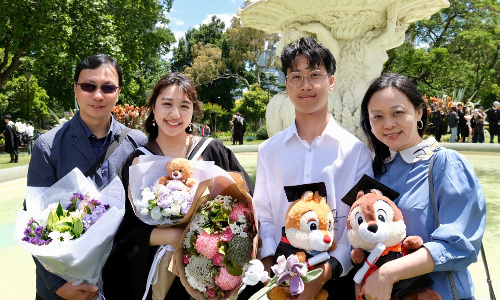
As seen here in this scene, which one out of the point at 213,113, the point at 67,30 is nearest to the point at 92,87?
the point at 67,30

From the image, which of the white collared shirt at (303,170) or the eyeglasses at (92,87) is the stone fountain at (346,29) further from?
the white collared shirt at (303,170)

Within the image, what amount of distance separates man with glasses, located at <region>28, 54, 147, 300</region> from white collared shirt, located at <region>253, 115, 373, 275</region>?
0.91 meters

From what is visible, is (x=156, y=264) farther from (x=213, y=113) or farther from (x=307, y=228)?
(x=213, y=113)

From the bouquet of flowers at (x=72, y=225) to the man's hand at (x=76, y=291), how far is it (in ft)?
0.10

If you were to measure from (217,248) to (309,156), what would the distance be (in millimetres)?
670

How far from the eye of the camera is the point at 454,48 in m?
23.9

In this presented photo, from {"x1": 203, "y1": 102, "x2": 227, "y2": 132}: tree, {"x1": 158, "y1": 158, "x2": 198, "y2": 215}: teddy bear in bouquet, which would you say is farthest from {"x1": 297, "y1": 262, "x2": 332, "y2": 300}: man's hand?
{"x1": 203, "y1": 102, "x2": 227, "y2": 132}: tree

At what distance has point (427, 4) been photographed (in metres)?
6.00

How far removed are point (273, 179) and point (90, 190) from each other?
38.5 inches

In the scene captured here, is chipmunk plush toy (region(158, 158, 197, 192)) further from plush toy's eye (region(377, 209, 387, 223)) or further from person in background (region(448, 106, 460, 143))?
person in background (region(448, 106, 460, 143))

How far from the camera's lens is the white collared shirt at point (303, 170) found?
1942 mm

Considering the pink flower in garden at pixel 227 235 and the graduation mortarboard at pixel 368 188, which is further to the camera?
the pink flower in garden at pixel 227 235

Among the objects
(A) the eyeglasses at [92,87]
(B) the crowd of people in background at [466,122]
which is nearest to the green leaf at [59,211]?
(A) the eyeglasses at [92,87]

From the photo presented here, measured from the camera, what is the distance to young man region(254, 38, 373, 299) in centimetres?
194
